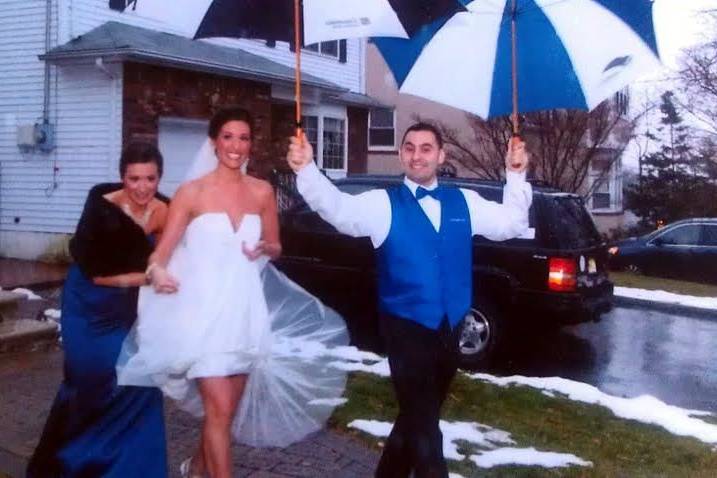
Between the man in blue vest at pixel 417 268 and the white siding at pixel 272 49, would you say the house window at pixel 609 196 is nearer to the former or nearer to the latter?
the white siding at pixel 272 49

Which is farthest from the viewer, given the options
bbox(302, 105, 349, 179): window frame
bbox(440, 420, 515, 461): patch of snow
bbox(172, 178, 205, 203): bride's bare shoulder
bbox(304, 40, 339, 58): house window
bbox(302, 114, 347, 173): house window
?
bbox(304, 40, 339, 58): house window

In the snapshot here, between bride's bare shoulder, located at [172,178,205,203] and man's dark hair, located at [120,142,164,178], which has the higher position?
man's dark hair, located at [120,142,164,178]

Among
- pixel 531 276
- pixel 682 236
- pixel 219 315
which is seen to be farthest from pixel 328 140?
pixel 219 315

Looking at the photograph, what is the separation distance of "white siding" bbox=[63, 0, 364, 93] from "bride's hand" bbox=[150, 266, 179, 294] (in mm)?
8517

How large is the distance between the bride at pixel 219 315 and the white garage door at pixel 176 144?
1091cm

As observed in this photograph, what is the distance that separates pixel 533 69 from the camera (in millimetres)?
4707

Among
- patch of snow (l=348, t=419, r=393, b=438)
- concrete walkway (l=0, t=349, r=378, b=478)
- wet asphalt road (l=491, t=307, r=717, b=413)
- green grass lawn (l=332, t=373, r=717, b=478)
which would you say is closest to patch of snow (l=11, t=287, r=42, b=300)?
concrete walkway (l=0, t=349, r=378, b=478)

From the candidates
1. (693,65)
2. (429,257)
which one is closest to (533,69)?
(429,257)

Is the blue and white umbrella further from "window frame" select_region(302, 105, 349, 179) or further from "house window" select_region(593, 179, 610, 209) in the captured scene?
"house window" select_region(593, 179, 610, 209)

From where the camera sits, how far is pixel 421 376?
3928mm

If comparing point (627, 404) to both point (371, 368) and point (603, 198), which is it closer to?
point (371, 368)

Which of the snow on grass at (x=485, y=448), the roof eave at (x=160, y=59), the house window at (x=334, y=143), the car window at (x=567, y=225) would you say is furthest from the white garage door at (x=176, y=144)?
the snow on grass at (x=485, y=448)

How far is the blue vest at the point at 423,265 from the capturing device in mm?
3879

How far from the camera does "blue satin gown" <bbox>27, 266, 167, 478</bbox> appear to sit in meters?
4.14
